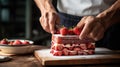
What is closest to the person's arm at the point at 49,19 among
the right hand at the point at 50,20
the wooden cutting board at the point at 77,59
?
the right hand at the point at 50,20

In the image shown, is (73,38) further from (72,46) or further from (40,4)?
(40,4)

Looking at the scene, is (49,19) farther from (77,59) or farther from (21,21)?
(21,21)

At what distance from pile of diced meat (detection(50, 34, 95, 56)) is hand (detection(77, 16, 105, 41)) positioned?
0.17ft

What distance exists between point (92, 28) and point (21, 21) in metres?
2.98

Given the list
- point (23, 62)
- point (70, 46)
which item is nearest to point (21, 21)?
point (70, 46)

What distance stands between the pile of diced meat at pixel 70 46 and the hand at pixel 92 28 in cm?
5

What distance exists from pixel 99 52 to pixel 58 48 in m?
0.26

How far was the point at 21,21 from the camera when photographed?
4.59 m

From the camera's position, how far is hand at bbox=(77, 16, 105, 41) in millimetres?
1679

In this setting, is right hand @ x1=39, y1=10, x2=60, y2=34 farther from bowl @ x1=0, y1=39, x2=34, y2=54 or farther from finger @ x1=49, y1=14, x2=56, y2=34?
bowl @ x1=0, y1=39, x2=34, y2=54

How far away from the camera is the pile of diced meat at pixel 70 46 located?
1.71m

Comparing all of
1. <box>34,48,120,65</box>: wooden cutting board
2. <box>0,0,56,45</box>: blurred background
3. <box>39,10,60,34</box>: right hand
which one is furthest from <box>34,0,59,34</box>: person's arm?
<box>0,0,56,45</box>: blurred background

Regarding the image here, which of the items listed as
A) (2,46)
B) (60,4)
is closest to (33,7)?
(60,4)

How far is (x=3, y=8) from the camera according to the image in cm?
444
